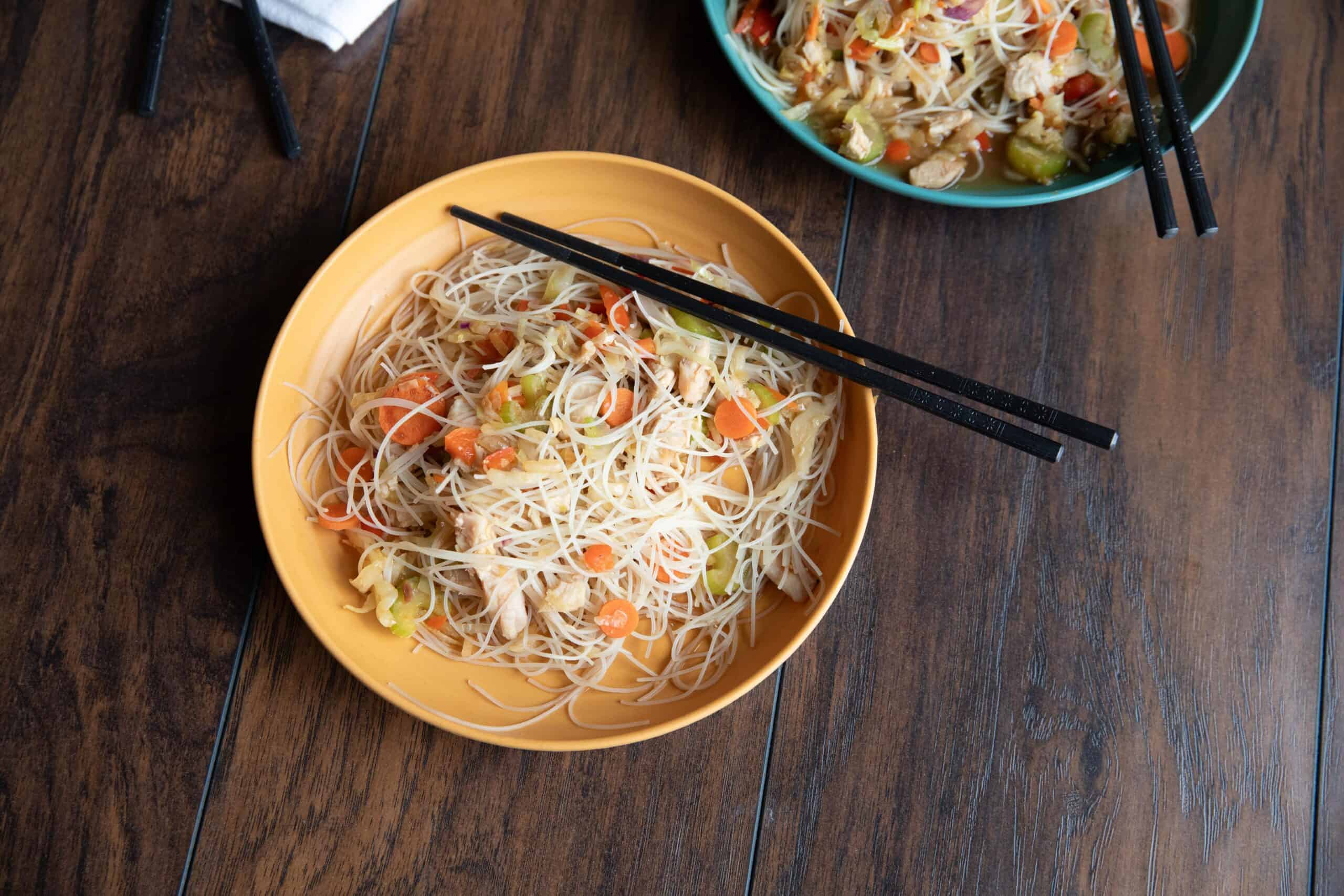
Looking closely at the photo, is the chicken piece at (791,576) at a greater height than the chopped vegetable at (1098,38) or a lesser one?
lesser

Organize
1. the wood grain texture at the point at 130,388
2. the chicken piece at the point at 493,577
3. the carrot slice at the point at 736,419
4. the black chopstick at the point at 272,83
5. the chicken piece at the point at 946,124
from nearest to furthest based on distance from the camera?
the chicken piece at the point at 493,577, the carrot slice at the point at 736,419, the wood grain texture at the point at 130,388, the chicken piece at the point at 946,124, the black chopstick at the point at 272,83

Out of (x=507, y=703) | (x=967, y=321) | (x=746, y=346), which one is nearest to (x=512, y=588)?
(x=507, y=703)

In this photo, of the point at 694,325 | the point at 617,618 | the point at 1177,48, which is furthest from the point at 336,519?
the point at 1177,48

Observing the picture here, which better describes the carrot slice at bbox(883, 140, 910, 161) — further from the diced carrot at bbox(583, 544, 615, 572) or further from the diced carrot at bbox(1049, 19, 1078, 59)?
the diced carrot at bbox(583, 544, 615, 572)

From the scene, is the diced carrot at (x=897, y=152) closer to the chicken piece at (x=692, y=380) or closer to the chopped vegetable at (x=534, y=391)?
the chicken piece at (x=692, y=380)

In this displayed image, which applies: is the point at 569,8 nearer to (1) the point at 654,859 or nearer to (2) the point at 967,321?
(2) the point at 967,321

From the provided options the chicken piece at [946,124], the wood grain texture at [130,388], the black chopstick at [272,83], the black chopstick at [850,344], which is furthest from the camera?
the black chopstick at [272,83]

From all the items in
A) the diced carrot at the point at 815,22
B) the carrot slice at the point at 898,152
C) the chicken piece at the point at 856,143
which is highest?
the diced carrot at the point at 815,22

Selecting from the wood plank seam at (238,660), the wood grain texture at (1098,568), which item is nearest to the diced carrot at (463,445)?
the wood plank seam at (238,660)
